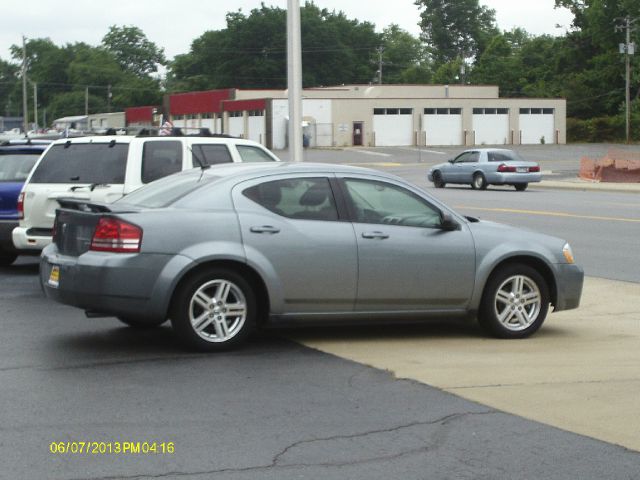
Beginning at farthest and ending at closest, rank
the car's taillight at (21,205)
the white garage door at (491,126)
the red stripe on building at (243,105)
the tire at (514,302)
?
the white garage door at (491,126) < the red stripe on building at (243,105) < the car's taillight at (21,205) < the tire at (514,302)

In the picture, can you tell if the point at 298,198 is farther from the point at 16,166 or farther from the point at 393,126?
the point at 393,126

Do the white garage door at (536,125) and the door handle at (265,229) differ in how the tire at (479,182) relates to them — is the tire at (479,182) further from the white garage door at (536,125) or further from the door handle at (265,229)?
the white garage door at (536,125)

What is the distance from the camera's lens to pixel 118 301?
8.88 metres

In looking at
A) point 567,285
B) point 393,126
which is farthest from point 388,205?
point 393,126

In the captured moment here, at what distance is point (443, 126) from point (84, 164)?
81.6 meters

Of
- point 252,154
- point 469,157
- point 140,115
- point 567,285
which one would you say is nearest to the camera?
point 567,285

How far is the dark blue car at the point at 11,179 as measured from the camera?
1496cm

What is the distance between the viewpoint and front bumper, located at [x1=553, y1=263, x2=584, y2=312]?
10148mm

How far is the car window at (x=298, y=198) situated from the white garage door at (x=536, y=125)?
8917cm

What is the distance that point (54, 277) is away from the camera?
933 centimetres

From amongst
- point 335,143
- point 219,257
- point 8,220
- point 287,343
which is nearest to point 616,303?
point 287,343

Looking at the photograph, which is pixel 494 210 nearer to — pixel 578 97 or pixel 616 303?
pixel 616 303

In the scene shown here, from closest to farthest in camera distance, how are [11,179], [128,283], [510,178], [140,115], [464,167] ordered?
[128,283]
[11,179]
[510,178]
[464,167]
[140,115]

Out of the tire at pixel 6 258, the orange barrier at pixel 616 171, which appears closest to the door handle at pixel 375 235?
the tire at pixel 6 258
